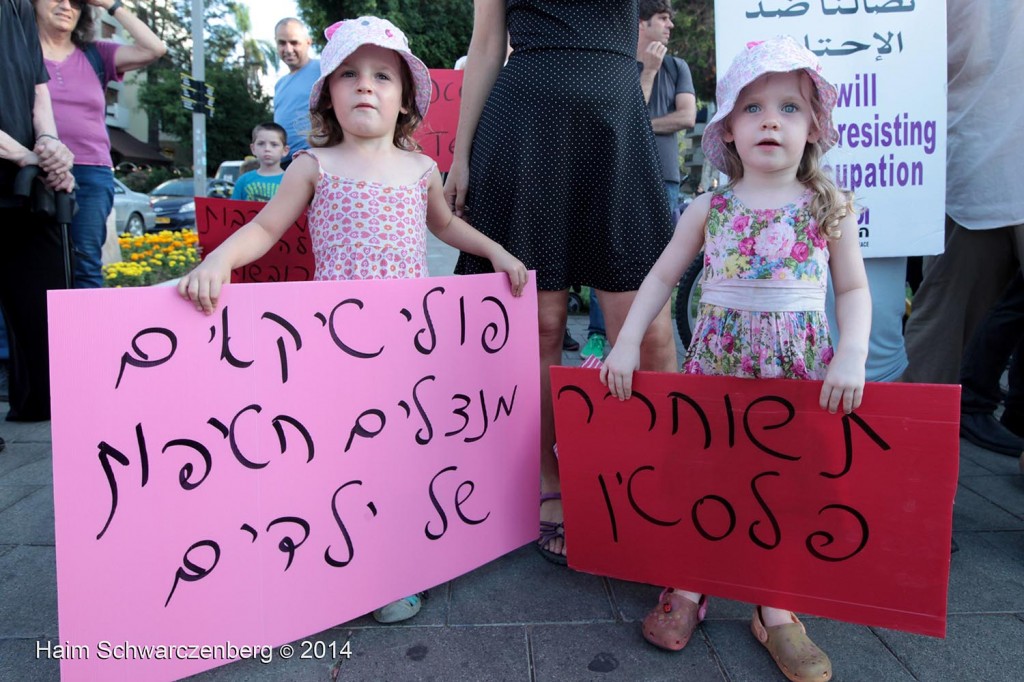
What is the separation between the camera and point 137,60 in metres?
3.99

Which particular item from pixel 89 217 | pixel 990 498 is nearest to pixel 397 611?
pixel 990 498

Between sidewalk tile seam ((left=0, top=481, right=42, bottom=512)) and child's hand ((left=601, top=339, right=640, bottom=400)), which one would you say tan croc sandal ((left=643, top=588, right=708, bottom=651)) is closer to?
child's hand ((left=601, top=339, right=640, bottom=400))

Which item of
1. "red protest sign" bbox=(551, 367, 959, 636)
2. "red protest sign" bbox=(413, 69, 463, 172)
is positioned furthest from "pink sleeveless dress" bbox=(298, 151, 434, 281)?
"red protest sign" bbox=(413, 69, 463, 172)

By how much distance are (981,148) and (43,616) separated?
308 cm

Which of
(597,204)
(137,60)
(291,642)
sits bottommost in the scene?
(291,642)

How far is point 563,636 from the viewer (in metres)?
1.81

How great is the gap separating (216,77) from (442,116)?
36.9 m

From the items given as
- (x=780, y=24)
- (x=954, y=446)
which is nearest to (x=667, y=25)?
(x=780, y=24)

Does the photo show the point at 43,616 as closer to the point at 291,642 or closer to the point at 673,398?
the point at 291,642

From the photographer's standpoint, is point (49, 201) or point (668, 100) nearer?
point (49, 201)

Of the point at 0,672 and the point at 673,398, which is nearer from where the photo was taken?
the point at 0,672

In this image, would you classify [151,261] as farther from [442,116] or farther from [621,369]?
[621,369]

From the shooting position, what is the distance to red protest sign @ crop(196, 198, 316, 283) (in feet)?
9.71

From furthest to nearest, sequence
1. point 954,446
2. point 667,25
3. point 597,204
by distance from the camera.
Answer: point 667,25 < point 597,204 < point 954,446
